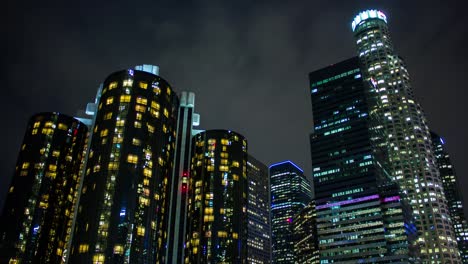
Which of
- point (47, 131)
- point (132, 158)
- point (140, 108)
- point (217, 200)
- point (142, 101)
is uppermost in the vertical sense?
point (47, 131)

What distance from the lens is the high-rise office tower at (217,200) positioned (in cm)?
15950

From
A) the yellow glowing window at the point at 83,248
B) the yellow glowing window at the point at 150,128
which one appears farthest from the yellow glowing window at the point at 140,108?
the yellow glowing window at the point at 83,248

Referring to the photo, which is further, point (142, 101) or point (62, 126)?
point (62, 126)

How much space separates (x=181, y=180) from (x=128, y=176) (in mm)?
53261

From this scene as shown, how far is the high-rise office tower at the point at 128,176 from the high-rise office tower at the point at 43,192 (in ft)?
105

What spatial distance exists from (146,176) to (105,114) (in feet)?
83.7

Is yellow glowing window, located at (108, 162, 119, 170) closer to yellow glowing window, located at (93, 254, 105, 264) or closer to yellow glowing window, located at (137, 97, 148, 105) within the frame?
yellow glowing window, located at (137, 97, 148, 105)

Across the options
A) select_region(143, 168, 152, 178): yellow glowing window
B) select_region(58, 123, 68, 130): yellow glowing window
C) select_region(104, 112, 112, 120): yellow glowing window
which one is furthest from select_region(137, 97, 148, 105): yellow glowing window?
select_region(58, 123, 68, 130): yellow glowing window

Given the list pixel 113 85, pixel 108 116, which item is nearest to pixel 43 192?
pixel 108 116

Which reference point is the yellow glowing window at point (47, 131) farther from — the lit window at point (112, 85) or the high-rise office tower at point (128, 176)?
the lit window at point (112, 85)

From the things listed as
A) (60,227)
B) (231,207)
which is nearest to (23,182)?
(60,227)

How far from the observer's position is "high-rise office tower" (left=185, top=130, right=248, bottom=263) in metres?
160

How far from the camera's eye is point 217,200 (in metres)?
168

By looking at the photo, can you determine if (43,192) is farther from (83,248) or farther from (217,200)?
(217,200)
